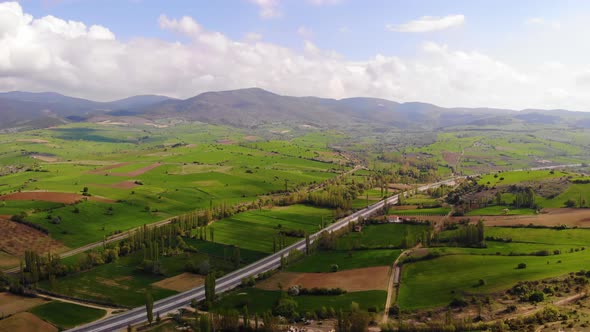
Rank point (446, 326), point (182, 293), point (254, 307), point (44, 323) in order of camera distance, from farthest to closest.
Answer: point (182, 293) → point (254, 307) → point (44, 323) → point (446, 326)

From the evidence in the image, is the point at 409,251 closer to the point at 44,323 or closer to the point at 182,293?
the point at 182,293

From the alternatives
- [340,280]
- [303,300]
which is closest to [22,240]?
[303,300]

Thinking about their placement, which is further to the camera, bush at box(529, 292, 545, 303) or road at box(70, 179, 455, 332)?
road at box(70, 179, 455, 332)

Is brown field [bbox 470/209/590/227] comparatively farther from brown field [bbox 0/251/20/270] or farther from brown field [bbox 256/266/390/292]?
brown field [bbox 0/251/20/270]

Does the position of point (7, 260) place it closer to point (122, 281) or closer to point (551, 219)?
point (122, 281)

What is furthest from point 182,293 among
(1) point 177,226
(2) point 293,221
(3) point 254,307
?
(2) point 293,221

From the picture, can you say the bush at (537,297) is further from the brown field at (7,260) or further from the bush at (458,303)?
the brown field at (7,260)

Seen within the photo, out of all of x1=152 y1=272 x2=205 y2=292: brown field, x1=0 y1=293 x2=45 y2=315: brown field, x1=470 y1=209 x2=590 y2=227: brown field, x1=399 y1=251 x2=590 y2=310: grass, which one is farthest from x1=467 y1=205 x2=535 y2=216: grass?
x1=0 y1=293 x2=45 y2=315: brown field
